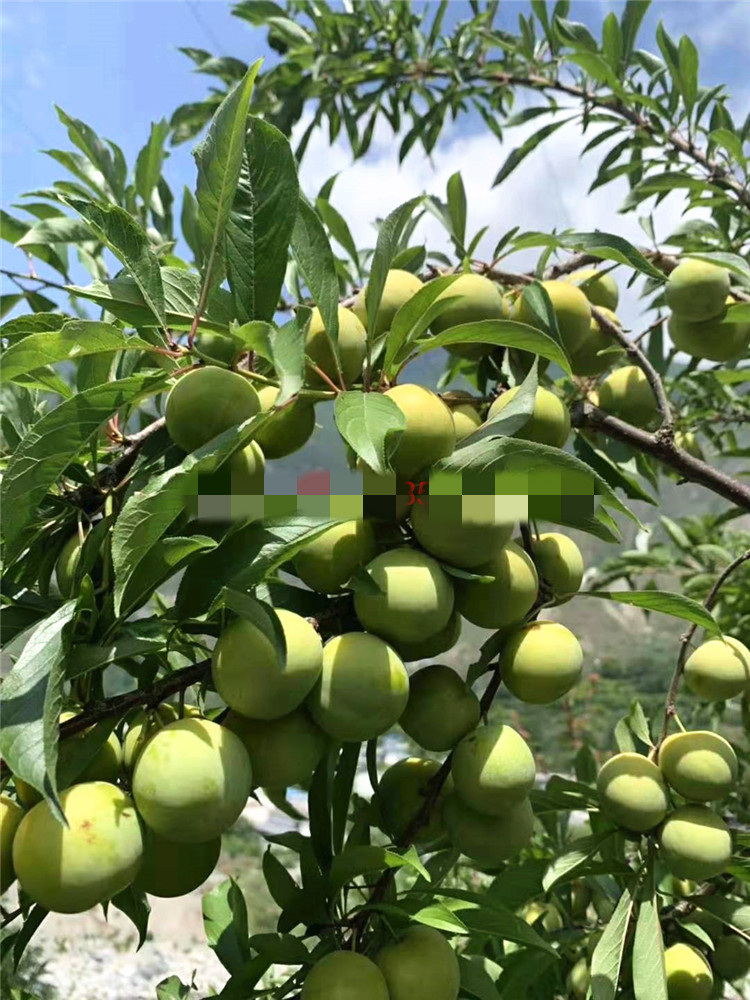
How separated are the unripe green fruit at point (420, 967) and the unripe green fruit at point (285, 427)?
1.14ft

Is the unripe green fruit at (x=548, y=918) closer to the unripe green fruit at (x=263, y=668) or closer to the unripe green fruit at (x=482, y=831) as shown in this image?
the unripe green fruit at (x=482, y=831)

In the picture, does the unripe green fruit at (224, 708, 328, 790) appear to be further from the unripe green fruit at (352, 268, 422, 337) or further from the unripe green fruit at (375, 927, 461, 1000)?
the unripe green fruit at (352, 268, 422, 337)

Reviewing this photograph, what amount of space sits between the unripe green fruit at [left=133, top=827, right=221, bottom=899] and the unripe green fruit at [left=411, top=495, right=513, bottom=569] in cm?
23

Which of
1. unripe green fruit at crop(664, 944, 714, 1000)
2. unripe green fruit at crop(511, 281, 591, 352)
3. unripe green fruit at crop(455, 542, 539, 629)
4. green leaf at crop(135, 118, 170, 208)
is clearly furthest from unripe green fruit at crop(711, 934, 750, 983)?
green leaf at crop(135, 118, 170, 208)

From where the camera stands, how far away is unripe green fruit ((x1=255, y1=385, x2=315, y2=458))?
1.74 feet

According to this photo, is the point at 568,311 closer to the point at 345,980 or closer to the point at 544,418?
the point at 544,418

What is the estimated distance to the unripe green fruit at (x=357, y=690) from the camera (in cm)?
47

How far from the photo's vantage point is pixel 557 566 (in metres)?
0.65

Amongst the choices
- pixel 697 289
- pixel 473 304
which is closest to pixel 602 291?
pixel 697 289

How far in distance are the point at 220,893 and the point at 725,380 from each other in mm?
891

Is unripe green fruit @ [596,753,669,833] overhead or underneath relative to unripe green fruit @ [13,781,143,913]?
underneath

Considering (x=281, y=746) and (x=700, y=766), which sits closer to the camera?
(x=281, y=746)

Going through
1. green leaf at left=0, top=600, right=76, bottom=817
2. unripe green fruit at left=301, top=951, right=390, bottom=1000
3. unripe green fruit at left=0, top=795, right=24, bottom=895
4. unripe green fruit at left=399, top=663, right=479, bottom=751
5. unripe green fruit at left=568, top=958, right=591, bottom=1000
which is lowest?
unripe green fruit at left=568, top=958, right=591, bottom=1000

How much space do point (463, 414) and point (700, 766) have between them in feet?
1.25
